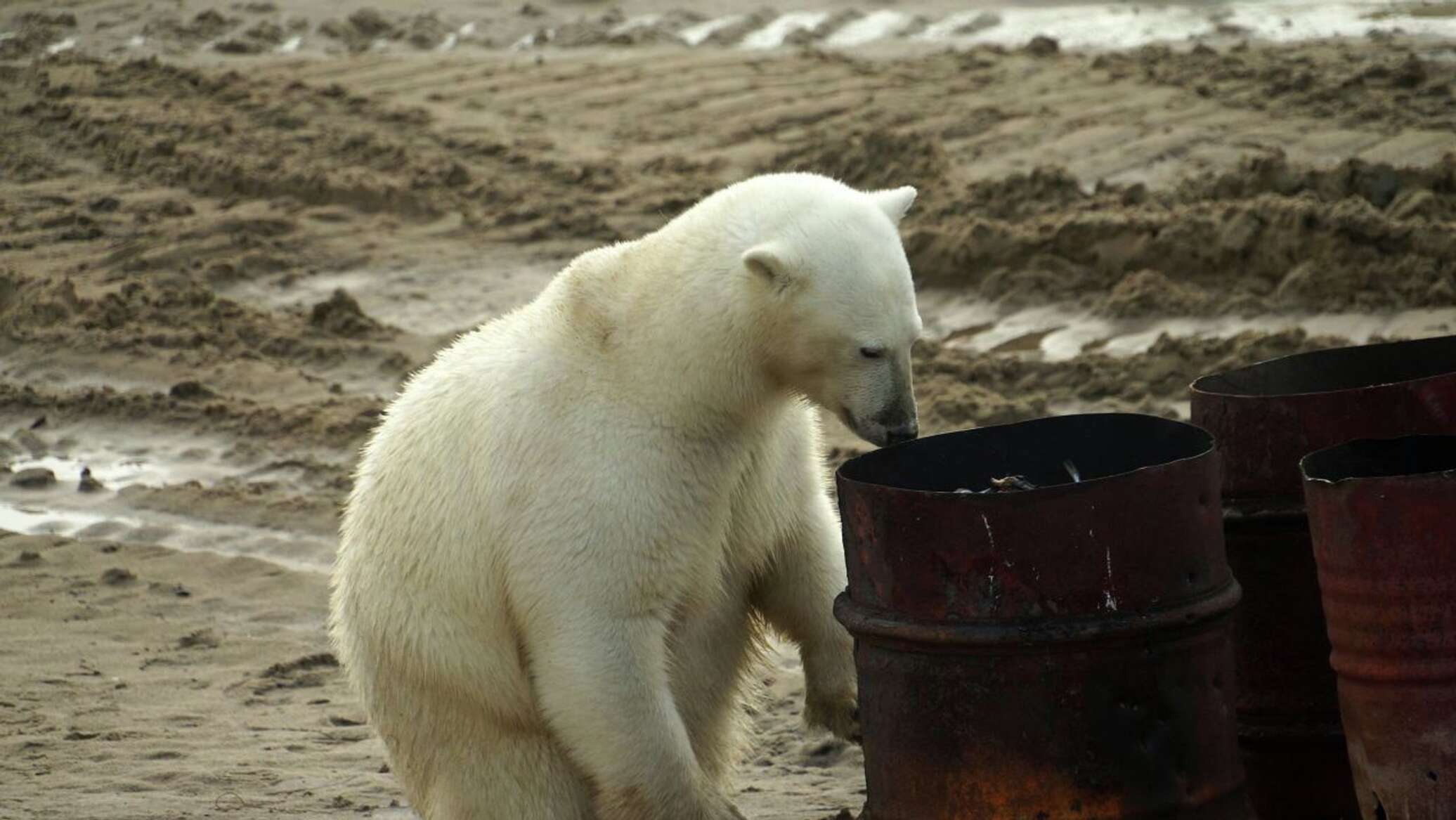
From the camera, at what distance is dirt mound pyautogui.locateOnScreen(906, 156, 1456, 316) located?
788cm

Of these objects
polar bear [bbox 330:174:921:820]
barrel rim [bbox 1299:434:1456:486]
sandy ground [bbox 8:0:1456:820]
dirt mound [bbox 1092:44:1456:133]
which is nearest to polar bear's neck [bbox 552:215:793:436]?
polar bear [bbox 330:174:921:820]

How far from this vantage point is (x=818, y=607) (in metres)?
4.00

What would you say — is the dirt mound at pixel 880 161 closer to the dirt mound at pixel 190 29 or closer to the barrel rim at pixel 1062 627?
the barrel rim at pixel 1062 627

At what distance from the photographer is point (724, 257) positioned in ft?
11.6

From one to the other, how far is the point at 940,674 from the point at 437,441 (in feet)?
4.24

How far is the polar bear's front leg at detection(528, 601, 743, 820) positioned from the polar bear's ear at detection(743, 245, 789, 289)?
710mm

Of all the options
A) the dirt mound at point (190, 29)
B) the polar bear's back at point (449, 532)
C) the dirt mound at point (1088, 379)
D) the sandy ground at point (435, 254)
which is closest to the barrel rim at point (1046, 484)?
the polar bear's back at point (449, 532)

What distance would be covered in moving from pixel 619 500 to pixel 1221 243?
5.57m

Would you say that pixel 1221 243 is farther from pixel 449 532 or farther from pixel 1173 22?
pixel 1173 22

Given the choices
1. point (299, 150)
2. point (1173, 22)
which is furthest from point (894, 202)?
point (1173, 22)

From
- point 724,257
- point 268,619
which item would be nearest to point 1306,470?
point 724,257

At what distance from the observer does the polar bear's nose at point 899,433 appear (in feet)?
11.4

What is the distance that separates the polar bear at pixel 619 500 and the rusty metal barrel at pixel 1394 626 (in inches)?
35.0

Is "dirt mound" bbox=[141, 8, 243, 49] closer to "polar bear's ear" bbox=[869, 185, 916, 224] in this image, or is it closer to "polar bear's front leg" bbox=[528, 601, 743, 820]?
"polar bear's ear" bbox=[869, 185, 916, 224]
